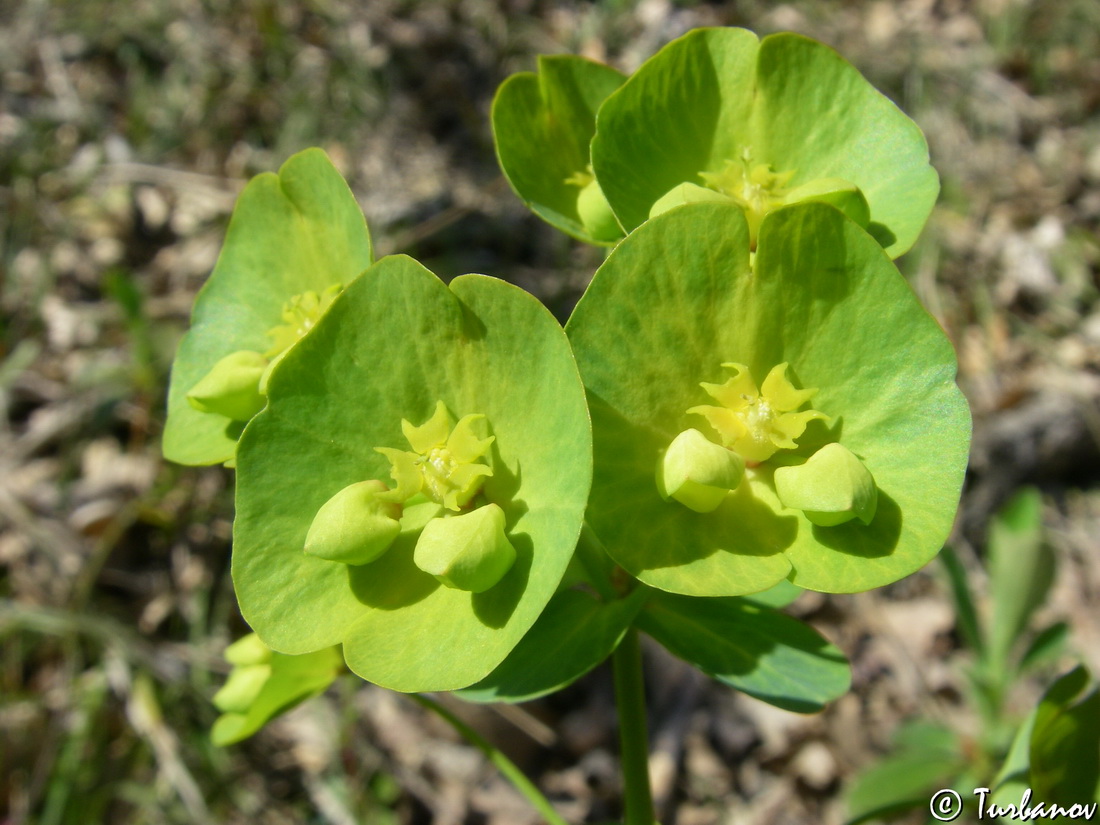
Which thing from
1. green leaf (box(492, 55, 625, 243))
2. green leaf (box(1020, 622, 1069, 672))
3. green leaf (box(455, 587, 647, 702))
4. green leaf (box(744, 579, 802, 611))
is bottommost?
green leaf (box(1020, 622, 1069, 672))

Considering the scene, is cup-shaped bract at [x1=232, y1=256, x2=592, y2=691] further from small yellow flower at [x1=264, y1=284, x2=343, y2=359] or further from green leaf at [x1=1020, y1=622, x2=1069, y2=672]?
green leaf at [x1=1020, y1=622, x2=1069, y2=672]

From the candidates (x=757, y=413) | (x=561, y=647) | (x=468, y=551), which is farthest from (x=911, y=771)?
(x=468, y=551)

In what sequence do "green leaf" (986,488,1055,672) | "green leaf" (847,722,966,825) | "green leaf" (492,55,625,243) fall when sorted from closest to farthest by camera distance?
1. "green leaf" (492,55,625,243)
2. "green leaf" (847,722,966,825)
3. "green leaf" (986,488,1055,672)

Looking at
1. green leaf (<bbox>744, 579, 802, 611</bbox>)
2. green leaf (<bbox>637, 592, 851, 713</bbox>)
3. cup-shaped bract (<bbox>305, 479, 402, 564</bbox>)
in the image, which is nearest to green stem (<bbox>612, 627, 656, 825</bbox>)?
green leaf (<bbox>637, 592, 851, 713</bbox>)

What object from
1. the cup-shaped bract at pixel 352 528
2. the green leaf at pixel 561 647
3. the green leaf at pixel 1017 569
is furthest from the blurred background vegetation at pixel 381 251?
the cup-shaped bract at pixel 352 528

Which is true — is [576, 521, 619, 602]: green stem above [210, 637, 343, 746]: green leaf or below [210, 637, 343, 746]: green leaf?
above

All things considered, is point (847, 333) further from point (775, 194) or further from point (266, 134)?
point (266, 134)

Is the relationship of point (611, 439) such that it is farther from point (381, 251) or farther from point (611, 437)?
point (381, 251)
